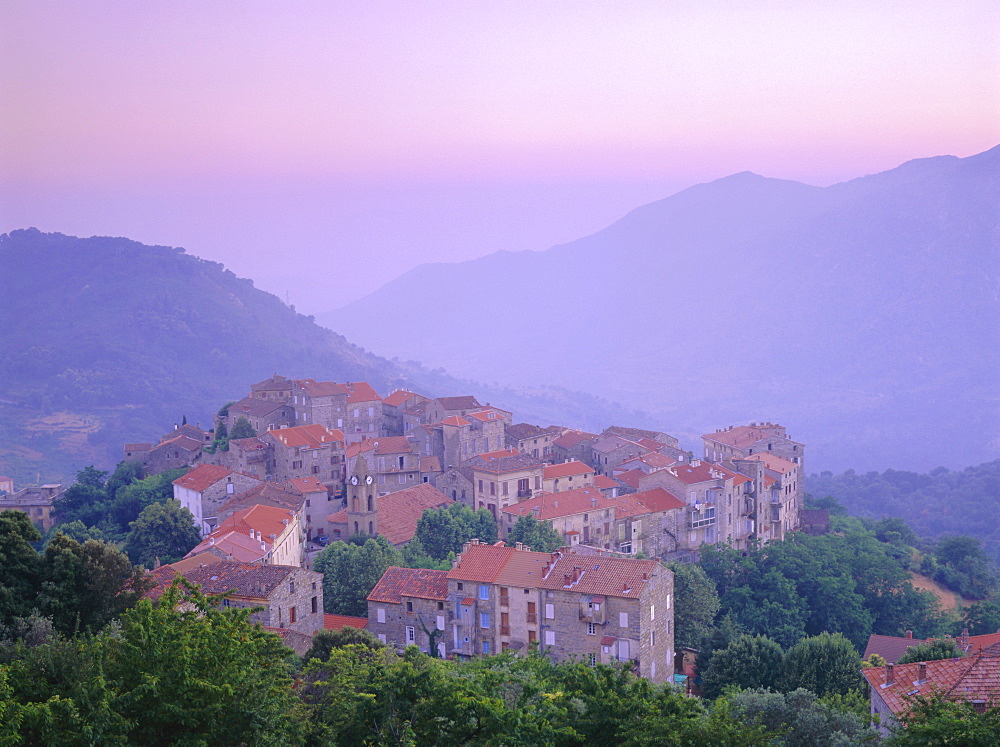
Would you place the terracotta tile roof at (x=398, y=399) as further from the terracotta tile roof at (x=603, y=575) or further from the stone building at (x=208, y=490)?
the terracotta tile roof at (x=603, y=575)

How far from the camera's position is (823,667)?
38281 mm

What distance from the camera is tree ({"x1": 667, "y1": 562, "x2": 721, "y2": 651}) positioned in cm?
4459

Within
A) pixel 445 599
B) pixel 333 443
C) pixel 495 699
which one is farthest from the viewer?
pixel 333 443

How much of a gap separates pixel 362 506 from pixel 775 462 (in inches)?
1163

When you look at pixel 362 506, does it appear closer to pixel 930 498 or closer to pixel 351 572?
pixel 351 572

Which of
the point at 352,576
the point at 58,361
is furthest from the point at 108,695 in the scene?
the point at 58,361

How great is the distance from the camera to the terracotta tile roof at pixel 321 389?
71.4m

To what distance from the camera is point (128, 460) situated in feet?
245

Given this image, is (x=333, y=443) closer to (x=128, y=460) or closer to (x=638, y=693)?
(x=128, y=460)

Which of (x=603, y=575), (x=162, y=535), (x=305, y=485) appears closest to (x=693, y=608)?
(x=603, y=575)

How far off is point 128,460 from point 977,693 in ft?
205

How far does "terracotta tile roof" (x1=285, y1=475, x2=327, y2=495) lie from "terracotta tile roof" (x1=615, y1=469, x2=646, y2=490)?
1866 cm

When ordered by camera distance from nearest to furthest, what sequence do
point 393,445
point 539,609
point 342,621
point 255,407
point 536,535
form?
point 539,609, point 342,621, point 536,535, point 393,445, point 255,407

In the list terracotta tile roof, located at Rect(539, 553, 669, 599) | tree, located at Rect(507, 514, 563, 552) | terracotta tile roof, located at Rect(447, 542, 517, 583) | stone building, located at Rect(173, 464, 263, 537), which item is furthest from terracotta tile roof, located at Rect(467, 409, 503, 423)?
terracotta tile roof, located at Rect(539, 553, 669, 599)
